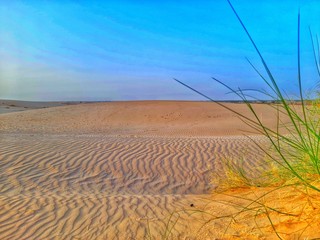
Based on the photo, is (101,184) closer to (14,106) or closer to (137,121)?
(137,121)

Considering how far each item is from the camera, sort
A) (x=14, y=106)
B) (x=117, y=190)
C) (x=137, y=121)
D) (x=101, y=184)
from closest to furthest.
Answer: (x=117, y=190)
(x=101, y=184)
(x=137, y=121)
(x=14, y=106)

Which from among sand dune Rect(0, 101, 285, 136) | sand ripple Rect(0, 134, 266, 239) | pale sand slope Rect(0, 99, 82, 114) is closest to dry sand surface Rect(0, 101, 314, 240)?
sand ripple Rect(0, 134, 266, 239)

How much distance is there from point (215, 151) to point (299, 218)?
7.24m

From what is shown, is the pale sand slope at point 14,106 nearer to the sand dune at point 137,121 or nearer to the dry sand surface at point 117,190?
the sand dune at point 137,121

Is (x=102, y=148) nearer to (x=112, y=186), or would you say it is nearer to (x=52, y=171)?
Answer: (x=52, y=171)

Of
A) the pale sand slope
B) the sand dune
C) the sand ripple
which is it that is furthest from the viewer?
the pale sand slope

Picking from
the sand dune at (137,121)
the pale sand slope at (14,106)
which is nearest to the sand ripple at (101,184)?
the sand dune at (137,121)

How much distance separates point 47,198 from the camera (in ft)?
19.5

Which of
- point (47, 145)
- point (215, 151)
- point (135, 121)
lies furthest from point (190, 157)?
point (135, 121)

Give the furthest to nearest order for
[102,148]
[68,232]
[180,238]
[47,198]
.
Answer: [102,148] → [47,198] → [68,232] → [180,238]

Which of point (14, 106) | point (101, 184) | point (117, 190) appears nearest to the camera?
point (117, 190)

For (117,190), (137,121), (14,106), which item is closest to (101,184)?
(117,190)

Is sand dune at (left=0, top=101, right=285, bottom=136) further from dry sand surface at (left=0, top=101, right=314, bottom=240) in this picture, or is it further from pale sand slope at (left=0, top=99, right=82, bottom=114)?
pale sand slope at (left=0, top=99, right=82, bottom=114)

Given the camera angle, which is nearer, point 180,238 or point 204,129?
point 180,238
